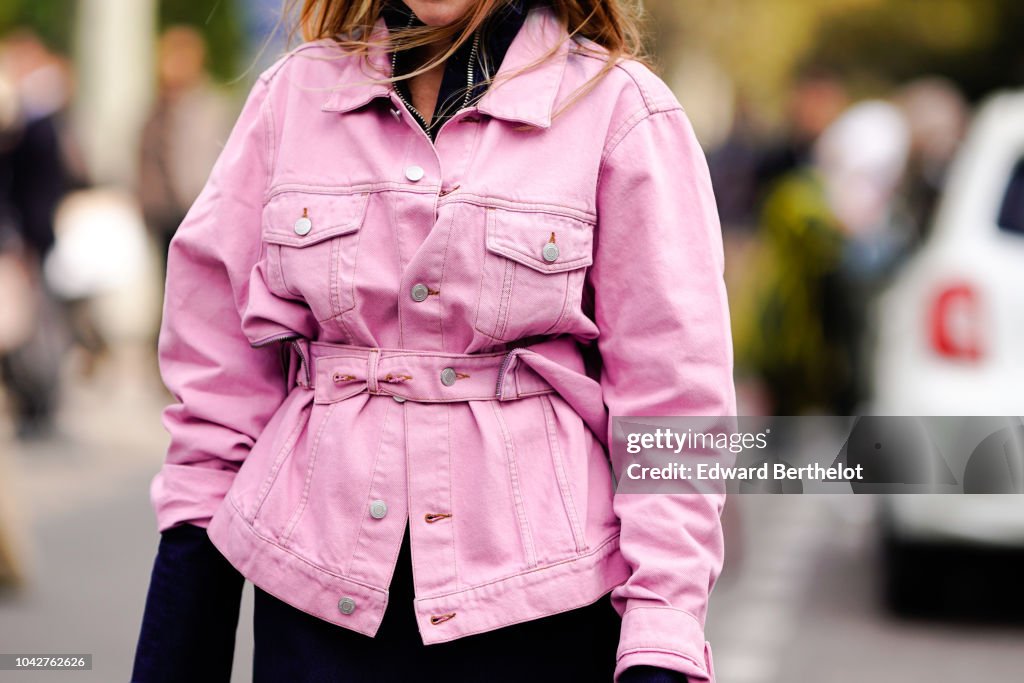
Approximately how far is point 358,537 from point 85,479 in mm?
7045

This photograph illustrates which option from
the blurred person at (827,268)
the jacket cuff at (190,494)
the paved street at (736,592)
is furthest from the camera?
the blurred person at (827,268)

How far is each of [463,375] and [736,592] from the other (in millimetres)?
4961

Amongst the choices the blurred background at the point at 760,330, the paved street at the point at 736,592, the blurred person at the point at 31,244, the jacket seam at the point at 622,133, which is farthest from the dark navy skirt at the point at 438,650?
the blurred person at the point at 31,244

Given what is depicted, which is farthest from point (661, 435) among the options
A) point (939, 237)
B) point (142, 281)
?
point (142, 281)

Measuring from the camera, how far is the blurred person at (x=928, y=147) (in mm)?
10508

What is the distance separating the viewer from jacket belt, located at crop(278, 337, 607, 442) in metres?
2.14

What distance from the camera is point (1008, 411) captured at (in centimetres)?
586

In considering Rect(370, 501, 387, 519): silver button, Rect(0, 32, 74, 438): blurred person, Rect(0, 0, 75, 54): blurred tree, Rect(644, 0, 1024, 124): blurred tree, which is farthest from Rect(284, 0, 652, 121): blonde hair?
Rect(644, 0, 1024, 124): blurred tree

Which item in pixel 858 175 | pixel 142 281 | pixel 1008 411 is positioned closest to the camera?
pixel 1008 411

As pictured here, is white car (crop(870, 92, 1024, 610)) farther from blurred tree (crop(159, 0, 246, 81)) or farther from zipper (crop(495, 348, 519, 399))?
blurred tree (crop(159, 0, 246, 81))

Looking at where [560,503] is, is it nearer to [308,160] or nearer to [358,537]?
[358,537]

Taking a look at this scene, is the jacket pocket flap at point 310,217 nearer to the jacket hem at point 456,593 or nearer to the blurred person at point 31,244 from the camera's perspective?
the jacket hem at point 456,593

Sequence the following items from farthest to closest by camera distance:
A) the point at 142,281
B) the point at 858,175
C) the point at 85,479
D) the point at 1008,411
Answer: the point at 142,281
the point at 858,175
the point at 85,479
the point at 1008,411

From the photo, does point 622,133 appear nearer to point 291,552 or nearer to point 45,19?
point 291,552
